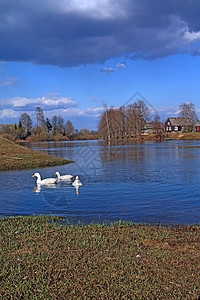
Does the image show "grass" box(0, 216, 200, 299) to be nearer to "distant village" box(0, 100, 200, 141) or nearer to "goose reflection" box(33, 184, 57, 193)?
"goose reflection" box(33, 184, 57, 193)

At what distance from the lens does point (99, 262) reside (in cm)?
630

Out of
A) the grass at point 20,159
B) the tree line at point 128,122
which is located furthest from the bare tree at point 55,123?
the grass at point 20,159

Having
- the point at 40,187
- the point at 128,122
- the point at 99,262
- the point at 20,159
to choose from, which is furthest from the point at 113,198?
the point at 128,122

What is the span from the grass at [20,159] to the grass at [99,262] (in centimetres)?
1973

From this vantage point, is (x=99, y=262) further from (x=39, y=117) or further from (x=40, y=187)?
(x=39, y=117)

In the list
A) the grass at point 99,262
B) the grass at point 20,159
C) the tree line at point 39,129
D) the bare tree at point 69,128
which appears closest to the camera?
the grass at point 99,262

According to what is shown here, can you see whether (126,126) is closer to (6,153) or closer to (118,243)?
(6,153)

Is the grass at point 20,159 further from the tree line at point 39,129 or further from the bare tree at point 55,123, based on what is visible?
the bare tree at point 55,123

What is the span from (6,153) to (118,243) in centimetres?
2665

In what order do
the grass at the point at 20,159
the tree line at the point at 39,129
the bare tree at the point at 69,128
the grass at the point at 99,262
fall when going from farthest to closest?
the bare tree at the point at 69,128 < the tree line at the point at 39,129 < the grass at the point at 20,159 < the grass at the point at 99,262

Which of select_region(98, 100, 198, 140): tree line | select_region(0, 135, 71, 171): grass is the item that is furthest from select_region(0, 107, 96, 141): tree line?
select_region(0, 135, 71, 171): grass

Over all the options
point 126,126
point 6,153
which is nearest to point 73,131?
point 126,126

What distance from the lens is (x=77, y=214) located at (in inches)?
449

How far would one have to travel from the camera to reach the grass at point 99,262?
5.26m
